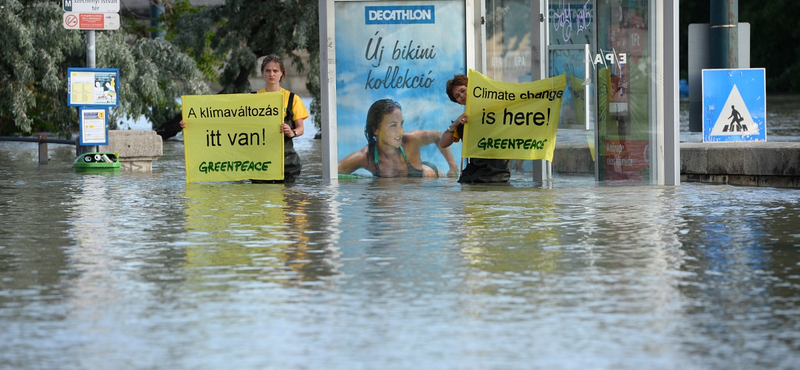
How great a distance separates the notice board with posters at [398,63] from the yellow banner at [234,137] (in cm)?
79

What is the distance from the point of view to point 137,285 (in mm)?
7699

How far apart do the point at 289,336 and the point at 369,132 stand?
9.67 metres

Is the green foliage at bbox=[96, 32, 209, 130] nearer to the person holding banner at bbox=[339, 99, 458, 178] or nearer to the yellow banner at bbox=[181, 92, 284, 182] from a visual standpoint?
the yellow banner at bbox=[181, 92, 284, 182]

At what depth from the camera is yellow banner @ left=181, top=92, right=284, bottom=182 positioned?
1522 centimetres

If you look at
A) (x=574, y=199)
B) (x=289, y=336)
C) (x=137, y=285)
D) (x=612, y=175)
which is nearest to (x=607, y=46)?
(x=612, y=175)

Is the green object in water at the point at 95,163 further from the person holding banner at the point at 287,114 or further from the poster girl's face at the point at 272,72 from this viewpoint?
the poster girl's face at the point at 272,72

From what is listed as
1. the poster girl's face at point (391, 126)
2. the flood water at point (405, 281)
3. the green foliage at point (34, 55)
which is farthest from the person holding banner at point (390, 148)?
the green foliage at point (34, 55)

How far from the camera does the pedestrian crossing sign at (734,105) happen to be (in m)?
15.9

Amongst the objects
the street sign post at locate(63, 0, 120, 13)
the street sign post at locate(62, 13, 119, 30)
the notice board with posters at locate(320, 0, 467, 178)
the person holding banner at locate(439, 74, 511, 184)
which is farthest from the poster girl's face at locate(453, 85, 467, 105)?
the street sign post at locate(63, 0, 120, 13)

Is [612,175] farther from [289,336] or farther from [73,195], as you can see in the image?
[289,336]

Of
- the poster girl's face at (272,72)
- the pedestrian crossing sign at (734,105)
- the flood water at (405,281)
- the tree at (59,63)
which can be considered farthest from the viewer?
the tree at (59,63)

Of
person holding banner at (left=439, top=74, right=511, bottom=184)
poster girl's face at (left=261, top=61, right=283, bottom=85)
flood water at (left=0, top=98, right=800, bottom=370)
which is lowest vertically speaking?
flood water at (left=0, top=98, right=800, bottom=370)

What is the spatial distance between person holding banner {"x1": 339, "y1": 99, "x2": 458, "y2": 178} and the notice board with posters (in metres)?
0.04

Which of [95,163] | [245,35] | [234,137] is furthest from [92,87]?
[245,35]
